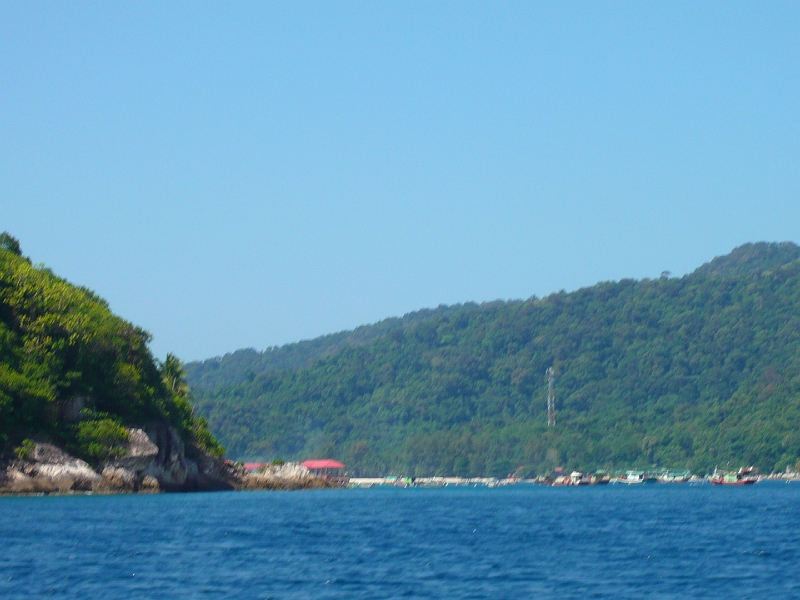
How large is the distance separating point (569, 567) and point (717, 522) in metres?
23.6

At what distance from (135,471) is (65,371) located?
27.1 feet

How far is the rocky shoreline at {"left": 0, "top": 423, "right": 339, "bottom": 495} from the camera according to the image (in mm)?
71625

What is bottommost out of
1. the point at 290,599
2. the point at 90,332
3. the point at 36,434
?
the point at 290,599

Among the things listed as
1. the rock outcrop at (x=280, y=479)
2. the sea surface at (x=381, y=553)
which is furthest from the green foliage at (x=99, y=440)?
the rock outcrop at (x=280, y=479)

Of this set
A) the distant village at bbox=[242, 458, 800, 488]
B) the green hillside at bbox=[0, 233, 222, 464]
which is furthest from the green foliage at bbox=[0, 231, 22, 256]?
the distant village at bbox=[242, 458, 800, 488]

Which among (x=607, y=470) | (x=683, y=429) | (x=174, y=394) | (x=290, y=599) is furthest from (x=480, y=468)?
(x=290, y=599)

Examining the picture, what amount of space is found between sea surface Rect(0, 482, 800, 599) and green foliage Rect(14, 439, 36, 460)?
580 centimetres

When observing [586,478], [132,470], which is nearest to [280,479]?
[132,470]

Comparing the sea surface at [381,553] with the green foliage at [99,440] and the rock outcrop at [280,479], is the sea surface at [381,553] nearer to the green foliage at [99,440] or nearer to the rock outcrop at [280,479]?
the green foliage at [99,440]

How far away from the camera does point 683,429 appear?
19525cm

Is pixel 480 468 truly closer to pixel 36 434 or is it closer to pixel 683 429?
pixel 683 429

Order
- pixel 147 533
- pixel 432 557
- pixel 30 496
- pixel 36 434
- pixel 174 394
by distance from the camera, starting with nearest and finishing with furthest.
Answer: pixel 432 557
pixel 147 533
pixel 30 496
pixel 36 434
pixel 174 394

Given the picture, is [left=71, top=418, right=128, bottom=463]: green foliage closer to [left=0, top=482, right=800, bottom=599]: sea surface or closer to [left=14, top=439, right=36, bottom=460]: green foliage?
[left=14, top=439, right=36, bottom=460]: green foliage

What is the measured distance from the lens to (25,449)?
7194 cm
